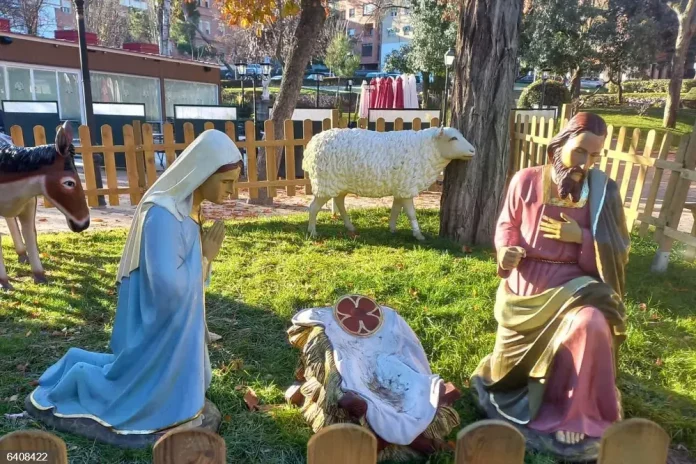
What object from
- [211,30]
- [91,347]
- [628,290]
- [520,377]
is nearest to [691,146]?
[628,290]

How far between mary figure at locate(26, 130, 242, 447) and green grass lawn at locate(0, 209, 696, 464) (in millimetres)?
196

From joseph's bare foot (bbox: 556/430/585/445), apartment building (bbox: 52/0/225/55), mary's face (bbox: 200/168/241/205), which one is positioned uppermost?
apartment building (bbox: 52/0/225/55)

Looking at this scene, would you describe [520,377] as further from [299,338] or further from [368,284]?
[368,284]

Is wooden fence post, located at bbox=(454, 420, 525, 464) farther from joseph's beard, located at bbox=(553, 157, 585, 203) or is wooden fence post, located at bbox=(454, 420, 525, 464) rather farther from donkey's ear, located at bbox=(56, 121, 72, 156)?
donkey's ear, located at bbox=(56, 121, 72, 156)

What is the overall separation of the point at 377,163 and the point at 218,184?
4.39 m

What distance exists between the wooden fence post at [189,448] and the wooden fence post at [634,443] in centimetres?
101

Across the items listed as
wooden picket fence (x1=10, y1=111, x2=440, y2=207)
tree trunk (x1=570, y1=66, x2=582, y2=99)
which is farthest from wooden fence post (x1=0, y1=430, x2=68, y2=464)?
tree trunk (x1=570, y1=66, x2=582, y2=99)

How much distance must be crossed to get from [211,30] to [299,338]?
6841 cm

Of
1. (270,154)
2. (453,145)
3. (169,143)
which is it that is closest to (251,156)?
(270,154)

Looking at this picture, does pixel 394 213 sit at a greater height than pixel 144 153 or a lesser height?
lesser

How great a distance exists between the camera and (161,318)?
2506mm

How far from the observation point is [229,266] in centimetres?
591

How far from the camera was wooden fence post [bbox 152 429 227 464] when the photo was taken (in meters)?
1.41

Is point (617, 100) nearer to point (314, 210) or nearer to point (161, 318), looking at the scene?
point (314, 210)
